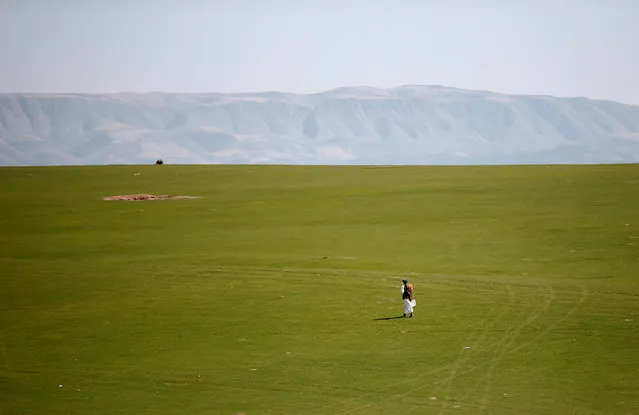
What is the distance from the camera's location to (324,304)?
34.5 m

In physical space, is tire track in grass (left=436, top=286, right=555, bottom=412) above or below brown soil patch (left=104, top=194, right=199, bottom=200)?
below

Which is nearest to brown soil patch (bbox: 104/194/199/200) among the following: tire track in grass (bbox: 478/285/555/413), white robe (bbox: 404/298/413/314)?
tire track in grass (bbox: 478/285/555/413)

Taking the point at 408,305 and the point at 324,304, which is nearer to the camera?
the point at 408,305

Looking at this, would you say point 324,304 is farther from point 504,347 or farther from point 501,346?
point 504,347

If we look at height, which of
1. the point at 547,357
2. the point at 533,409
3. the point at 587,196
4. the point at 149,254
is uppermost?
the point at 587,196

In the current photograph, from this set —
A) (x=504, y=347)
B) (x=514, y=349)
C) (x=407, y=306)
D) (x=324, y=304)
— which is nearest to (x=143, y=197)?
(x=324, y=304)

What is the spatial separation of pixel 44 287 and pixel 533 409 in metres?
23.9

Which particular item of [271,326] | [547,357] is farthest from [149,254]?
[547,357]

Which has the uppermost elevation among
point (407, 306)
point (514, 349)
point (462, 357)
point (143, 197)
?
point (143, 197)

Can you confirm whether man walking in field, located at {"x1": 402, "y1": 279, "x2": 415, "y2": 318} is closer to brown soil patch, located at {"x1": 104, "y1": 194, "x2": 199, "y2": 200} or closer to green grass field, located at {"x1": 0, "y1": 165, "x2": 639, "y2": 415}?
green grass field, located at {"x1": 0, "y1": 165, "x2": 639, "y2": 415}

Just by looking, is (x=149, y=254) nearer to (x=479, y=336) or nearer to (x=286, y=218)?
(x=286, y=218)

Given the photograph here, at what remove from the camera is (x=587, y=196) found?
6750 centimetres

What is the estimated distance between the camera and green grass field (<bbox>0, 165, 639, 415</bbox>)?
2377 centimetres

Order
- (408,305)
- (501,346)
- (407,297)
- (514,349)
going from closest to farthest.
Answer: (514,349), (501,346), (407,297), (408,305)
